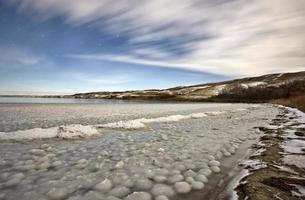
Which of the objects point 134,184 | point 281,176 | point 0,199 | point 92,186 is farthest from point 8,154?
point 281,176

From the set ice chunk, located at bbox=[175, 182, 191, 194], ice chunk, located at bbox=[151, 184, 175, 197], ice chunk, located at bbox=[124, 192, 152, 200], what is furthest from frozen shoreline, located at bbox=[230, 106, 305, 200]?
ice chunk, located at bbox=[124, 192, 152, 200]

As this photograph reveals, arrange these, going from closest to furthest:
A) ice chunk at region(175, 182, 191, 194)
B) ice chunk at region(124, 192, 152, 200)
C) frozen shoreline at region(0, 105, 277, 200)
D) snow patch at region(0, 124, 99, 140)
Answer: ice chunk at region(124, 192, 152, 200) → frozen shoreline at region(0, 105, 277, 200) → ice chunk at region(175, 182, 191, 194) → snow patch at region(0, 124, 99, 140)

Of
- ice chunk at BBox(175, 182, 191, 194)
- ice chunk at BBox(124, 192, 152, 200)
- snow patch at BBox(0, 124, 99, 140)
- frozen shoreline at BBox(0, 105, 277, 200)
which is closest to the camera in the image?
ice chunk at BBox(124, 192, 152, 200)

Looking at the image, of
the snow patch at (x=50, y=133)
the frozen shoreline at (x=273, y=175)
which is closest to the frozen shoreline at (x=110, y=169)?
the frozen shoreline at (x=273, y=175)

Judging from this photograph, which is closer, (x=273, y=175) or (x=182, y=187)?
(x=182, y=187)

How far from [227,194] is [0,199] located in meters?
3.73

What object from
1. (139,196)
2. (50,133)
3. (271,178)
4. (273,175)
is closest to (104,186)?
(139,196)

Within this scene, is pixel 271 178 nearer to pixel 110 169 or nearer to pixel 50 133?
pixel 110 169

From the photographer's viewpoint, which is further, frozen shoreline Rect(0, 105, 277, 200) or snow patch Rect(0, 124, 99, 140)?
snow patch Rect(0, 124, 99, 140)

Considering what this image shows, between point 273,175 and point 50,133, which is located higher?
point 50,133

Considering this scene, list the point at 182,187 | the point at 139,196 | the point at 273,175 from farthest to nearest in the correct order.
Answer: the point at 273,175, the point at 182,187, the point at 139,196

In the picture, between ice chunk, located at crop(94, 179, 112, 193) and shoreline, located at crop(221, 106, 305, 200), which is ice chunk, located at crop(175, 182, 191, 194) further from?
ice chunk, located at crop(94, 179, 112, 193)

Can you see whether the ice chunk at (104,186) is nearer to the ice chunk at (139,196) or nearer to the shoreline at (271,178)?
the ice chunk at (139,196)

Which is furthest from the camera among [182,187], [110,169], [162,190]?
[110,169]
